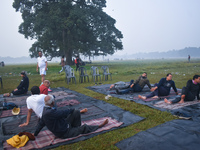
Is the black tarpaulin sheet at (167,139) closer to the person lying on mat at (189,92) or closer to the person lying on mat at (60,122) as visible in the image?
the person lying on mat at (60,122)

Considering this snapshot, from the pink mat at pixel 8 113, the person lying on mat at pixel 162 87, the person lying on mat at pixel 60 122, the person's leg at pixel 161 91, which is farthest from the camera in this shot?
the person's leg at pixel 161 91

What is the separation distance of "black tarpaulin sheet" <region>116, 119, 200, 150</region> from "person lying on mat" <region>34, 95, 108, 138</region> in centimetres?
101

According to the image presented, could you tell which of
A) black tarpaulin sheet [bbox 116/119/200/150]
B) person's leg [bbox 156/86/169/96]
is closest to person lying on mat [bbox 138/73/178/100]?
person's leg [bbox 156/86/169/96]

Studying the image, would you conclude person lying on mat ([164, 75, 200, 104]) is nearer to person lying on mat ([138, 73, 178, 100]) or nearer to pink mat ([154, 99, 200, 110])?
pink mat ([154, 99, 200, 110])

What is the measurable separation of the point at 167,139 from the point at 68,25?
71.0ft

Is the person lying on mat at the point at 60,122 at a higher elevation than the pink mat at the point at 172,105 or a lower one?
higher

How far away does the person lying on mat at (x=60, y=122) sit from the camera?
10.9ft

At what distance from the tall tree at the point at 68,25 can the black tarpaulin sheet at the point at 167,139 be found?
21273 millimetres

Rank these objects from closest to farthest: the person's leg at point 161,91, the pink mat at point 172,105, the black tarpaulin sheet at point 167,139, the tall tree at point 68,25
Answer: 1. the black tarpaulin sheet at point 167,139
2. the pink mat at point 172,105
3. the person's leg at point 161,91
4. the tall tree at point 68,25

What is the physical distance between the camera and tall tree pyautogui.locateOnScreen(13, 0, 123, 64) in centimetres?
2350

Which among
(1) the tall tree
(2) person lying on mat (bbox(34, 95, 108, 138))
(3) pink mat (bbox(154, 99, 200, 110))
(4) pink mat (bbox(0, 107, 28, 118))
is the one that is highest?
(1) the tall tree

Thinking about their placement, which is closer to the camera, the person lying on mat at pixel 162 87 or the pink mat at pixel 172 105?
the pink mat at pixel 172 105

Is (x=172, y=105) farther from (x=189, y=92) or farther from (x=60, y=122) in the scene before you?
(x=60, y=122)

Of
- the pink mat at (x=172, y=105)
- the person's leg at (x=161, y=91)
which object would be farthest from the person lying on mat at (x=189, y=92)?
the person's leg at (x=161, y=91)
